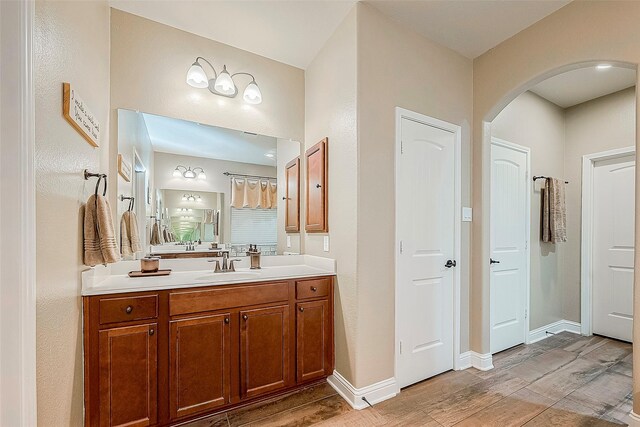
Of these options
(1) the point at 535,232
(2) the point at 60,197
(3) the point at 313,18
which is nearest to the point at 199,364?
(2) the point at 60,197

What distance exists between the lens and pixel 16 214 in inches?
36.9

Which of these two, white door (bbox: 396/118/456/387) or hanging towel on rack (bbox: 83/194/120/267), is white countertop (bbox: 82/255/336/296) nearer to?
hanging towel on rack (bbox: 83/194/120/267)

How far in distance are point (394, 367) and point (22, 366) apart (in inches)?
81.6

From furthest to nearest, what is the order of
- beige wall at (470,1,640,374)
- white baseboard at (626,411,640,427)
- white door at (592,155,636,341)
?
white door at (592,155,636,341) → beige wall at (470,1,640,374) → white baseboard at (626,411,640,427)

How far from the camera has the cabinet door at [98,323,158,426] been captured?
5.07 feet

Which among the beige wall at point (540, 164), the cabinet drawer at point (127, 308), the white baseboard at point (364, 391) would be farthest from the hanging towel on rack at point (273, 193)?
the beige wall at point (540, 164)

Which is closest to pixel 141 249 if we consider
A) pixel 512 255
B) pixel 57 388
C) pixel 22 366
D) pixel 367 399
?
pixel 57 388

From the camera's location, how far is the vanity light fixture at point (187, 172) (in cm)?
244

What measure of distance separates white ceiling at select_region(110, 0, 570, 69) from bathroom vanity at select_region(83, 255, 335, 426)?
A: 1885 mm

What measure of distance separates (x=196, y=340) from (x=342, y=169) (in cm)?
155

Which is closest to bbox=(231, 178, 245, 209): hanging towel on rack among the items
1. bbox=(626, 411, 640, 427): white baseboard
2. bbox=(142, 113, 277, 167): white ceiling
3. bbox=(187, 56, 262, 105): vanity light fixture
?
bbox=(142, 113, 277, 167): white ceiling

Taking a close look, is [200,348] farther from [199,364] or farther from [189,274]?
[189,274]

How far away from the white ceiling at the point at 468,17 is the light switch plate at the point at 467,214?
1479mm

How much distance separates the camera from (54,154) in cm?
119
